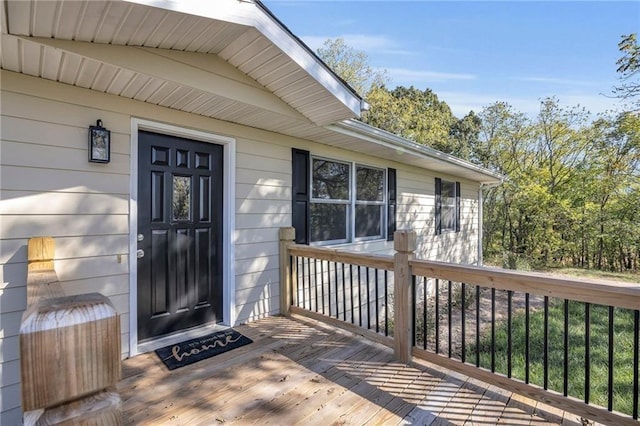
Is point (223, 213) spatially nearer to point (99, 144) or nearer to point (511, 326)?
point (99, 144)

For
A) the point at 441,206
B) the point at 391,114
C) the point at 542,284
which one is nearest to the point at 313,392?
the point at 542,284

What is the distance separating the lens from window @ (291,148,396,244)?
14.4 ft

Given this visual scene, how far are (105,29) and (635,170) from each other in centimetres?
1381

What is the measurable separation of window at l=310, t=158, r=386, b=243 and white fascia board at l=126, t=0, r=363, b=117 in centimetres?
161

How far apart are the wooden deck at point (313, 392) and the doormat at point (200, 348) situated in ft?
0.25

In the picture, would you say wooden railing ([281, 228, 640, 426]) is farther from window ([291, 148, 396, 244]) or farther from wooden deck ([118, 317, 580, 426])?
window ([291, 148, 396, 244])

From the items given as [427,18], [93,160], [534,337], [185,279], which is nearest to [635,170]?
[427,18]

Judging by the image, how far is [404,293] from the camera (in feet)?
9.15

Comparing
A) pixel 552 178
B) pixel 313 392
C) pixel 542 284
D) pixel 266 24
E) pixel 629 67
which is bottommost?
pixel 313 392

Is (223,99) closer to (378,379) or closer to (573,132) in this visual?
(378,379)

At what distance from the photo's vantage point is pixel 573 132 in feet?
37.0

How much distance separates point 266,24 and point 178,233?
2.07 meters

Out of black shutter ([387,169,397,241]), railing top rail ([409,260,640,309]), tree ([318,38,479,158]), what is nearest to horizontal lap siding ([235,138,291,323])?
railing top rail ([409,260,640,309])

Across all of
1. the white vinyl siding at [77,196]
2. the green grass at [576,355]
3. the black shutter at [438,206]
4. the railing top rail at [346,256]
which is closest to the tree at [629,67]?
the black shutter at [438,206]
